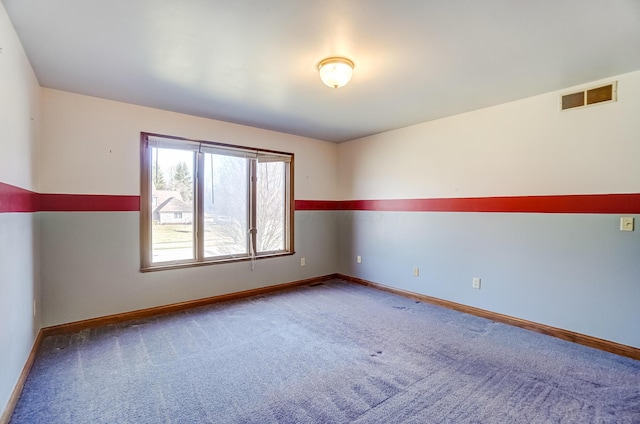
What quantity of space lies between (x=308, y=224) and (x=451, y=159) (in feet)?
7.97

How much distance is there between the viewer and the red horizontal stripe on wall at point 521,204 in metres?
2.72

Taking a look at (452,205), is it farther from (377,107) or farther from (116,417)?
(116,417)

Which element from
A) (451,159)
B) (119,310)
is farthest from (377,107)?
(119,310)

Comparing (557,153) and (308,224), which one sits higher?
(557,153)

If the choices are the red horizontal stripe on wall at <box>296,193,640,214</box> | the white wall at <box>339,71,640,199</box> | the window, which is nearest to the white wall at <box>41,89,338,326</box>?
the window

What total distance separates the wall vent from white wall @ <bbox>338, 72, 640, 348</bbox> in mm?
47

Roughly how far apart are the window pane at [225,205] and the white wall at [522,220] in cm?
206

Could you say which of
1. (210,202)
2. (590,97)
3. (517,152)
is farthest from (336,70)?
(210,202)

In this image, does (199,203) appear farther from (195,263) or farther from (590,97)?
(590,97)

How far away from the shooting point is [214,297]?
161 inches

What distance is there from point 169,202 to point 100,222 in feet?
2.43

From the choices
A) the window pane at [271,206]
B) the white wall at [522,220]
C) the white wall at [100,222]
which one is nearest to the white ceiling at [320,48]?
the white wall at [100,222]

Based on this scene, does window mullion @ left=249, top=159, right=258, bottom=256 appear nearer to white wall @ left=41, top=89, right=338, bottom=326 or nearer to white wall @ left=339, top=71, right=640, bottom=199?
white wall @ left=41, top=89, right=338, bottom=326

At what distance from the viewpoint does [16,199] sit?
7.00 feet
